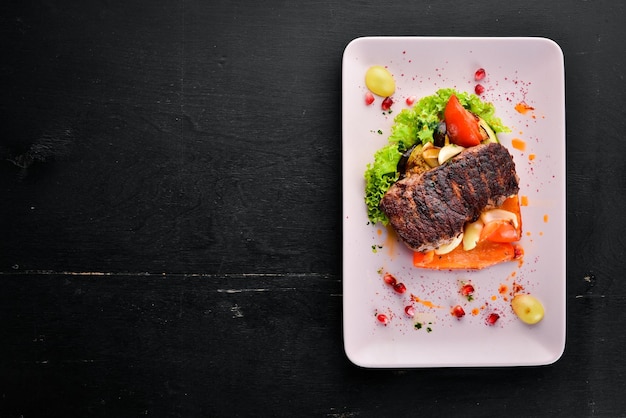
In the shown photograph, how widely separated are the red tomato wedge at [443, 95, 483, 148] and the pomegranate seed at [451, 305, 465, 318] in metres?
1.12

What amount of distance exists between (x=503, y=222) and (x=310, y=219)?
4.37ft

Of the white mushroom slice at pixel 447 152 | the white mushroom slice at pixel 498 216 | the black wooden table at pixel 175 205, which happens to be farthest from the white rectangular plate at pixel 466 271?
the white mushroom slice at pixel 447 152

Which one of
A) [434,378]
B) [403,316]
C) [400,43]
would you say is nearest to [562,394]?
[434,378]

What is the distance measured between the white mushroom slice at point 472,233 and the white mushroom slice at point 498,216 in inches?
1.7

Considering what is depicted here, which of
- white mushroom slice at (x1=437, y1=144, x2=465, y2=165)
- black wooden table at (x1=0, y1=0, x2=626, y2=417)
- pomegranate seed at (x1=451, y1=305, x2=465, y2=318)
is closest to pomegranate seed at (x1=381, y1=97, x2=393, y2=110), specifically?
black wooden table at (x1=0, y1=0, x2=626, y2=417)

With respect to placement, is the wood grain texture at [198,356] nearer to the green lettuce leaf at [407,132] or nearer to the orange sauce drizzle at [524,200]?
the green lettuce leaf at [407,132]

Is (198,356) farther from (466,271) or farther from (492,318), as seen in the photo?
(492,318)

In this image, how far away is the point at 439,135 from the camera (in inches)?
140

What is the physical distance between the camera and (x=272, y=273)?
381 centimetres

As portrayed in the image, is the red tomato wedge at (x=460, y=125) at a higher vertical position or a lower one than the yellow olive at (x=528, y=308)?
higher

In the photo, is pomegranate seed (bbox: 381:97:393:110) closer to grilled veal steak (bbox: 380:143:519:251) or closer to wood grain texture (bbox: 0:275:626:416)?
grilled veal steak (bbox: 380:143:519:251)

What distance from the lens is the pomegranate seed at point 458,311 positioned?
3.68m

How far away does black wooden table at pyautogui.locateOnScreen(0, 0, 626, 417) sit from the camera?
12.4 feet

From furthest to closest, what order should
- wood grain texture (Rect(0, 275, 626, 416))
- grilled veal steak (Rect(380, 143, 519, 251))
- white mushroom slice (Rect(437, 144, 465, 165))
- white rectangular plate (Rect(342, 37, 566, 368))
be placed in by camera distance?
wood grain texture (Rect(0, 275, 626, 416)) → white rectangular plate (Rect(342, 37, 566, 368)) → white mushroom slice (Rect(437, 144, 465, 165)) → grilled veal steak (Rect(380, 143, 519, 251))
